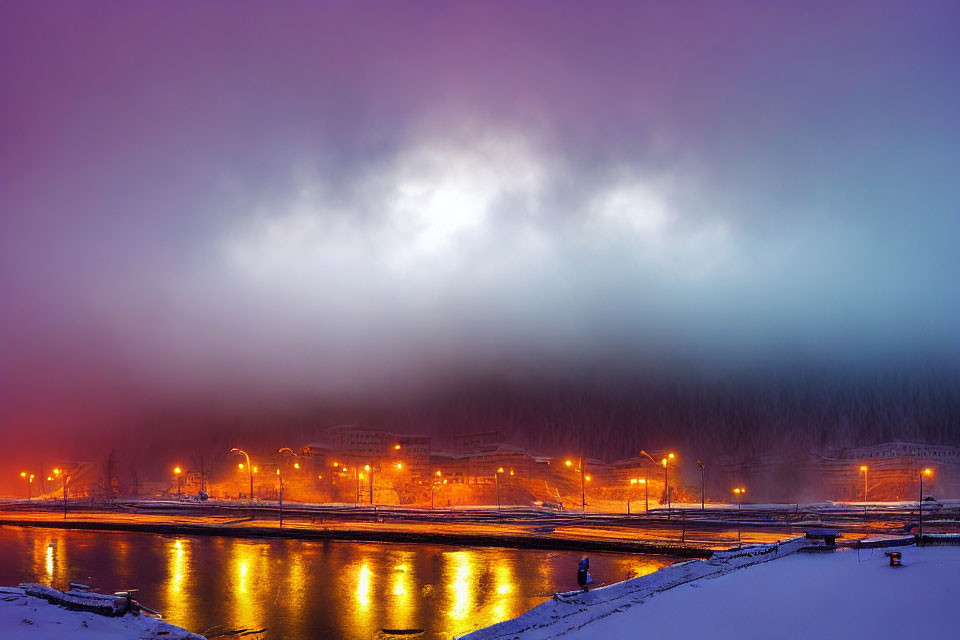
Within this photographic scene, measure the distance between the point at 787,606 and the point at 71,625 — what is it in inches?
888

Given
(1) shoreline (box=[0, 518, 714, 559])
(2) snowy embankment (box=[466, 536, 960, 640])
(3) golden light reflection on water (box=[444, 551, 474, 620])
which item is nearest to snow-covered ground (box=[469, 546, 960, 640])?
→ (2) snowy embankment (box=[466, 536, 960, 640])

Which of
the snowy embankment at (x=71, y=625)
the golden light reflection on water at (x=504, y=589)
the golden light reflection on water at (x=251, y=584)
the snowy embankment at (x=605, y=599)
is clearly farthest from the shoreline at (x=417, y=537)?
the snowy embankment at (x=71, y=625)

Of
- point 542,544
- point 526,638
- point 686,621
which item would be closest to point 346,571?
point 542,544

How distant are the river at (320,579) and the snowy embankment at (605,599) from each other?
4.28 meters

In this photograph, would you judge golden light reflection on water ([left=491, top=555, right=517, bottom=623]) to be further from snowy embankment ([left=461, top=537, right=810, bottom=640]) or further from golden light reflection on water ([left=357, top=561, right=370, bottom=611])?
golden light reflection on water ([left=357, top=561, right=370, bottom=611])

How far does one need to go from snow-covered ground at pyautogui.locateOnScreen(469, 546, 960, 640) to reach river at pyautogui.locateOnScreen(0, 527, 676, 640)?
19.8 feet

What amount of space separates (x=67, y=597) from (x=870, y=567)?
94.4 ft

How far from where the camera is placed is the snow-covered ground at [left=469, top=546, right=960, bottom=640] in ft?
53.0

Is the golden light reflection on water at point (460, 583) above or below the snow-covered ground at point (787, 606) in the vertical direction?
below

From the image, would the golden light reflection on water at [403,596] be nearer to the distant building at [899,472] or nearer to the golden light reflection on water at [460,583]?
the golden light reflection on water at [460,583]

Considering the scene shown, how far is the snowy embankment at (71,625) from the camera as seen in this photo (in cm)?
2164

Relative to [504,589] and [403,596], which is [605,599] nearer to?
[504,589]

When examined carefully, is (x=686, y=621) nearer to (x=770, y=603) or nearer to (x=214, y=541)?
(x=770, y=603)

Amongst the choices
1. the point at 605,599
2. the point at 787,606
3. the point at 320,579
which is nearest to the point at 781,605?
the point at 787,606
